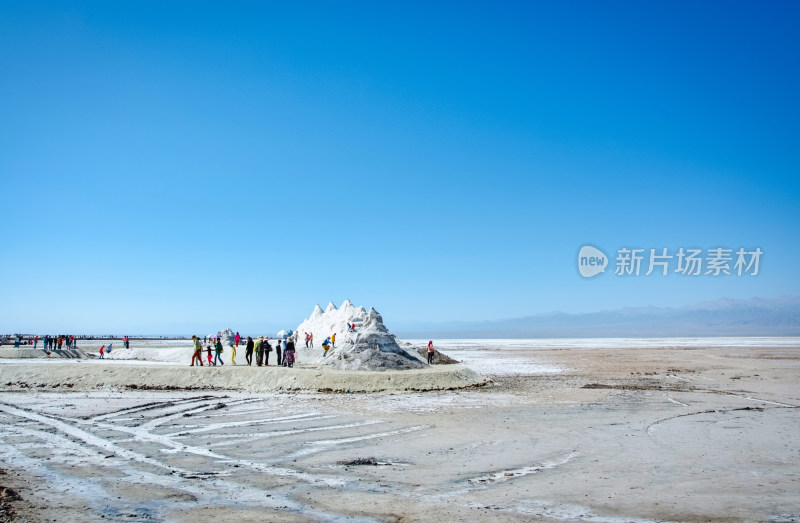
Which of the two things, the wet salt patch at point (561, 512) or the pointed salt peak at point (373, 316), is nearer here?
the wet salt patch at point (561, 512)

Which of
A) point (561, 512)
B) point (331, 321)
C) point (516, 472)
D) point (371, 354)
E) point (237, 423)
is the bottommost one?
point (237, 423)

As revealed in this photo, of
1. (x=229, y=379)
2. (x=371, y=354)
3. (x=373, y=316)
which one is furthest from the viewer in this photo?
(x=373, y=316)

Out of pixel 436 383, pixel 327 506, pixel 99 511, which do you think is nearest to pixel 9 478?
pixel 99 511

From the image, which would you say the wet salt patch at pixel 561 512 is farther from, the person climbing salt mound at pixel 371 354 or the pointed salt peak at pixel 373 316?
the pointed salt peak at pixel 373 316

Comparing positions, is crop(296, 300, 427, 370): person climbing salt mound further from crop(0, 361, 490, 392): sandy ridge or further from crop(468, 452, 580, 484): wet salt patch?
crop(468, 452, 580, 484): wet salt patch

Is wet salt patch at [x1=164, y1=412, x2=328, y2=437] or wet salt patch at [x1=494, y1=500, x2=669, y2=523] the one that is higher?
wet salt patch at [x1=494, y1=500, x2=669, y2=523]

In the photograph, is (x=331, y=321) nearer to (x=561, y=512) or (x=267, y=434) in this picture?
(x=267, y=434)

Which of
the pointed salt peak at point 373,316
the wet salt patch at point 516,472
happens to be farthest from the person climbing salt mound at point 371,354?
the wet salt patch at point 516,472

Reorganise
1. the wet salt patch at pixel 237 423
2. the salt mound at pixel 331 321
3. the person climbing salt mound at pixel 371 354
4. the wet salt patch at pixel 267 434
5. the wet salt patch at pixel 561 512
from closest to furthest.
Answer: the wet salt patch at pixel 561 512 < the wet salt patch at pixel 267 434 < the wet salt patch at pixel 237 423 < the person climbing salt mound at pixel 371 354 < the salt mound at pixel 331 321

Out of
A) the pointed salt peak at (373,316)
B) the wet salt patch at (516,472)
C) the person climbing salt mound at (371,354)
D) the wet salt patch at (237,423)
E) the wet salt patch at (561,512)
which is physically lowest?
the wet salt patch at (237,423)

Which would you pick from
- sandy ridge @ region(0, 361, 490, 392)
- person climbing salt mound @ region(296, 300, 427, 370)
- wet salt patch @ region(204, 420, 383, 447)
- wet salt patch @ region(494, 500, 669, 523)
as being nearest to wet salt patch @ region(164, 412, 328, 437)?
wet salt patch @ region(204, 420, 383, 447)

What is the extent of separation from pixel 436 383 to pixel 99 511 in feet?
57.3

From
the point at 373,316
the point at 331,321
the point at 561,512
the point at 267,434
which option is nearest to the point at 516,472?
the point at 561,512

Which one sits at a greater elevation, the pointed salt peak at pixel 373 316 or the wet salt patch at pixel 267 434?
the pointed salt peak at pixel 373 316
